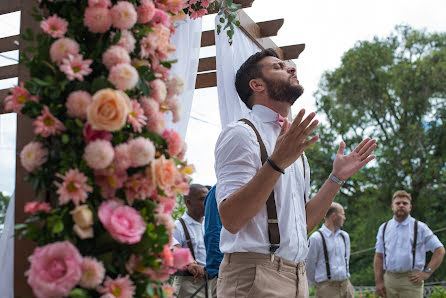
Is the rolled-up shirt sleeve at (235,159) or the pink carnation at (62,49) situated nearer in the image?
the pink carnation at (62,49)

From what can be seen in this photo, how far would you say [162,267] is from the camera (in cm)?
150

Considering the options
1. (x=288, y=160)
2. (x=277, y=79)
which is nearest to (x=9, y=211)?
(x=288, y=160)

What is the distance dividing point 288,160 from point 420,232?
206 inches

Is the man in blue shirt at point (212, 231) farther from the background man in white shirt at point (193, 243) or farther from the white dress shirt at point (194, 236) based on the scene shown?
the white dress shirt at point (194, 236)

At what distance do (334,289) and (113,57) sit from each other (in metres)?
5.92

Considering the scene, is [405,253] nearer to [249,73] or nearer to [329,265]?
[329,265]

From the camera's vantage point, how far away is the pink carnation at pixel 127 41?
1523 millimetres

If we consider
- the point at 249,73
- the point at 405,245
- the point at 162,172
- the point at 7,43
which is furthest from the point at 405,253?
the point at 162,172

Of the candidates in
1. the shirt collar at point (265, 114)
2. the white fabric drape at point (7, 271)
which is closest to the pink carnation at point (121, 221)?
the white fabric drape at point (7, 271)

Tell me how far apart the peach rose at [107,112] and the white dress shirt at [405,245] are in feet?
19.6

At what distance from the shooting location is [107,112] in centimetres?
138

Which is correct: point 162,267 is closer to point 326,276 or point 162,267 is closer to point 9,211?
point 9,211

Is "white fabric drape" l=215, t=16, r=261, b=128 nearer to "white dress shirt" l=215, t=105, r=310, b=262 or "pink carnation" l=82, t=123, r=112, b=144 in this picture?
"white dress shirt" l=215, t=105, r=310, b=262

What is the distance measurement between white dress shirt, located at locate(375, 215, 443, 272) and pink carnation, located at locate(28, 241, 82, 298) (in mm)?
6008
